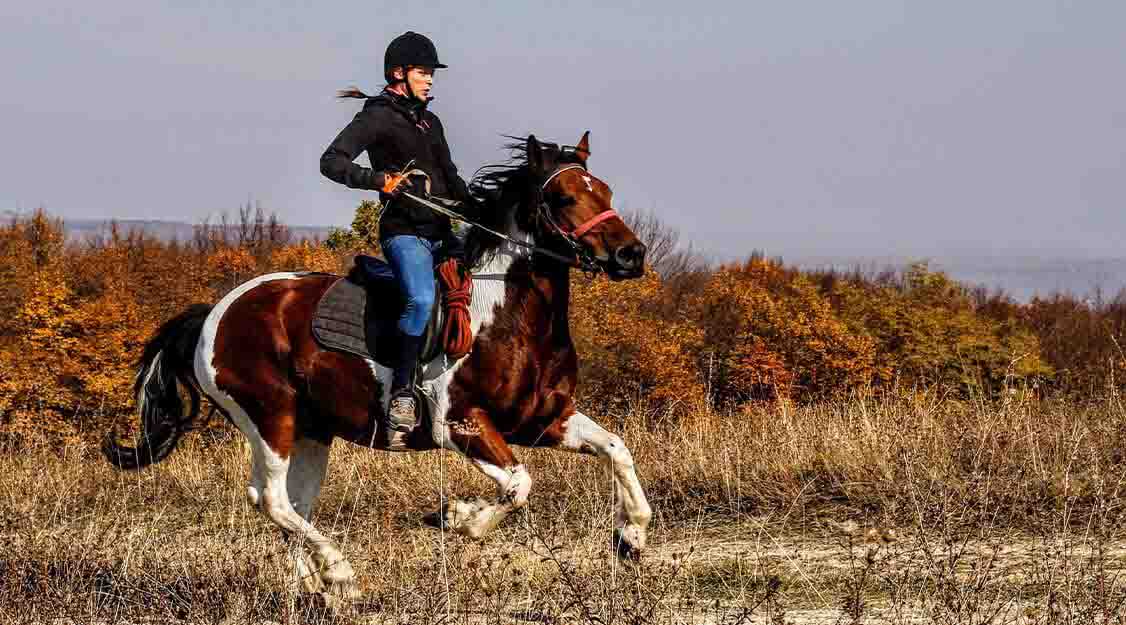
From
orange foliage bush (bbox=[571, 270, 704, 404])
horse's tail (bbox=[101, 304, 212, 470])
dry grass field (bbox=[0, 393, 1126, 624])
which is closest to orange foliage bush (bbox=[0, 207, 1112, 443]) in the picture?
orange foliage bush (bbox=[571, 270, 704, 404])

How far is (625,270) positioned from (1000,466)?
12.4 ft

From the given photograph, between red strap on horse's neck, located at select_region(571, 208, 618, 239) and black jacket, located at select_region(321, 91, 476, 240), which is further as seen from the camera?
black jacket, located at select_region(321, 91, 476, 240)

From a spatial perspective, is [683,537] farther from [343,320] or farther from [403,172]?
[403,172]

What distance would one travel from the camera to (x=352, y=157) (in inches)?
277

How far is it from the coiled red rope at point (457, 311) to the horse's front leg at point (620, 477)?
635 millimetres

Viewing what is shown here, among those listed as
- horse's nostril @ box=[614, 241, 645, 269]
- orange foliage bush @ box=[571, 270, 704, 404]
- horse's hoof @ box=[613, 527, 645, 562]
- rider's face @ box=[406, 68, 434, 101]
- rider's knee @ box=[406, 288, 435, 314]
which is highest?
rider's face @ box=[406, 68, 434, 101]

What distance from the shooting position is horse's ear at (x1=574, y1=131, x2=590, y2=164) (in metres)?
7.05

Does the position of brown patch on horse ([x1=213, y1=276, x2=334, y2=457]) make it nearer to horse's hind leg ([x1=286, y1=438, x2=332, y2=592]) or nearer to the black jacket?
horse's hind leg ([x1=286, y1=438, x2=332, y2=592])

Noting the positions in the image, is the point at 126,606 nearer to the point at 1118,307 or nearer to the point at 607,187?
the point at 607,187

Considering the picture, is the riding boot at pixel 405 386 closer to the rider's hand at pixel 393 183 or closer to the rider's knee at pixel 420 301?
the rider's knee at pixel 420 301

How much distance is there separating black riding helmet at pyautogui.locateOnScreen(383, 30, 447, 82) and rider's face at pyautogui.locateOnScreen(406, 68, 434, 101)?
0.04m

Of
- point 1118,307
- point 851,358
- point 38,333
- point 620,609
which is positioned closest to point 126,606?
point 620,609

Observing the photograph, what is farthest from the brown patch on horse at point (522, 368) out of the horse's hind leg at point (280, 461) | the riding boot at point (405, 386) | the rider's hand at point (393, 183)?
the horse's hind leg at point (280, 461)

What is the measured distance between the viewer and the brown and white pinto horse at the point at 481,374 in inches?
262
